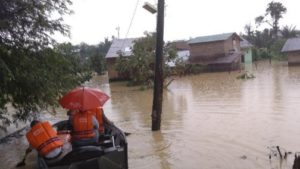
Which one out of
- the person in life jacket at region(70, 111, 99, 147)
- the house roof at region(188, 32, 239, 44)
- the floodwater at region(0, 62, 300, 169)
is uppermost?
the house roof at region(188, 32, 239, 44)

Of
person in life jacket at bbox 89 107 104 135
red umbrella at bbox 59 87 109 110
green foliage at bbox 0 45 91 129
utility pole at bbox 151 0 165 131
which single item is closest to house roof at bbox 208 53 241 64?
utility pole at bbox 151 0 165 131

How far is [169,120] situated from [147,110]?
3.32 metres

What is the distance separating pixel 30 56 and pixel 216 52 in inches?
1554

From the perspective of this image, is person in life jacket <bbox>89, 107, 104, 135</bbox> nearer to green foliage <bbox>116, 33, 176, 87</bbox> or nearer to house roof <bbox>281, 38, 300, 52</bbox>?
green foliage <bbox>116, 33, 176, 87</bbox>

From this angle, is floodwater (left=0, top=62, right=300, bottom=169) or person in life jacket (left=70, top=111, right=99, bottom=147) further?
floodwater (left=0, top=62, right=300, bottom=169)

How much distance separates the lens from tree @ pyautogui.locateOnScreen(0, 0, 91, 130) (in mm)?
8953

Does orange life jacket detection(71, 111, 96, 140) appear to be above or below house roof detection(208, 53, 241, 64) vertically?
below

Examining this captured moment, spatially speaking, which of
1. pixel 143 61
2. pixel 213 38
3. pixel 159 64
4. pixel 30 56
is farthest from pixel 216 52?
pixel 30 56

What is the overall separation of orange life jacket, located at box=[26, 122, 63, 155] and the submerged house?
39185mm

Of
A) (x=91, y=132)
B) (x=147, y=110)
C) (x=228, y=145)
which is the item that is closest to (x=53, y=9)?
(x=91, y=132)

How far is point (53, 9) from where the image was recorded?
10.2 m

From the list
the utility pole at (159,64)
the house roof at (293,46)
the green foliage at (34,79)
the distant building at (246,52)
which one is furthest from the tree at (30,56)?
the distant building at (246,52)

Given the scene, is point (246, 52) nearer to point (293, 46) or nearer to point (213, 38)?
point (213, 38)

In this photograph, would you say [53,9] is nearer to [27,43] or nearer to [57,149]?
[27,43]
